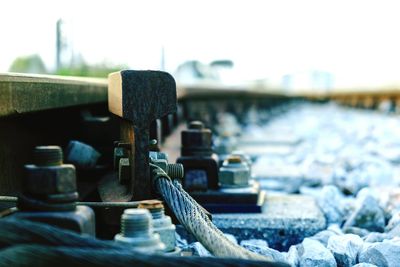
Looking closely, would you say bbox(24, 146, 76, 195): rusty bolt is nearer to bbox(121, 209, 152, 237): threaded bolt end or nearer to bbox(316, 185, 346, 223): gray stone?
bbox(121, 209, 152, 237): threaded bolt end

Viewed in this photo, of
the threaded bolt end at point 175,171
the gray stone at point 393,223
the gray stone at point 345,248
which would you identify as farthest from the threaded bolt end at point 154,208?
the gray stone at point 393,223

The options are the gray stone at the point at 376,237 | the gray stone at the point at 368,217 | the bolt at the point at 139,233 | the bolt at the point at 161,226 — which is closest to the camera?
the bolt at the point at 139,233

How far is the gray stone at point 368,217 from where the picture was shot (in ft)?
9.37

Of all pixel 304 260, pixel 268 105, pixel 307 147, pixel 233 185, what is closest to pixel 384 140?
pixel 307 147

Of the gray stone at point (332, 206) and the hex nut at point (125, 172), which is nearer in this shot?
the hex nut at point (125, 172)

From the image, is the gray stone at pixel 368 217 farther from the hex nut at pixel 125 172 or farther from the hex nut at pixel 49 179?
the hex nut at pixel 49 179

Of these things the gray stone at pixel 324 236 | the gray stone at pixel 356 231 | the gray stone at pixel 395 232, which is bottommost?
the gray stone at pixel 356 231

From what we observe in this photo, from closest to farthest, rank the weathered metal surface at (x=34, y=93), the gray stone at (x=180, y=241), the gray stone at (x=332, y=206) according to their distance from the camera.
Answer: the weathered metal surface at (x=34, y=93) < the gray stone at (x=180, y=241) < the gray stone at (x=332, y=206)

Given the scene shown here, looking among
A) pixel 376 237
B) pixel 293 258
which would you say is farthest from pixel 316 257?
pixel 376 237

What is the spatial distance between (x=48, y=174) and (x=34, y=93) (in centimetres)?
75

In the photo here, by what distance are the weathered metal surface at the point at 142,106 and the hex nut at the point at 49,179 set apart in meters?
0.51

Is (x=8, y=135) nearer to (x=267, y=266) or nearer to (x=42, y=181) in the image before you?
(x=42, y=181)

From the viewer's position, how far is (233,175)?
2.90 m

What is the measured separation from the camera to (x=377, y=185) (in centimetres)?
399
